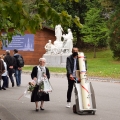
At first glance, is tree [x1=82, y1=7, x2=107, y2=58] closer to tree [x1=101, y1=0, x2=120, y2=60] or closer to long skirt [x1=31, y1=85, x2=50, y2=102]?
tree [x1=101, y1=0, x2=120, y2=60]

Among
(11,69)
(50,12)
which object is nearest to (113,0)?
(11,69)

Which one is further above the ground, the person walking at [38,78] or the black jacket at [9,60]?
the black jacket at [9,60]

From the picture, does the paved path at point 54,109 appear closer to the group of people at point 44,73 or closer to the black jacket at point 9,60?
the group of people at point 44,73

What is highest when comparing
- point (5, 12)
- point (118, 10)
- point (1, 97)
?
point (118, 10)

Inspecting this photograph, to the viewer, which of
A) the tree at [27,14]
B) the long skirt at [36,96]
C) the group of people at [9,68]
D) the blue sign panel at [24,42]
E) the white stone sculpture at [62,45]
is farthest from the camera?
the blue sign panel at [24,42]

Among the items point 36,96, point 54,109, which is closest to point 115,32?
point 54,109

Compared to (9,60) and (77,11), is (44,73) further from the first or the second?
(77,11)

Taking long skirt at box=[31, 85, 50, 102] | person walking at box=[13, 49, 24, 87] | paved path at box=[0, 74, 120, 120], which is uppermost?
person walking at box=[13, 49, 24, 87]

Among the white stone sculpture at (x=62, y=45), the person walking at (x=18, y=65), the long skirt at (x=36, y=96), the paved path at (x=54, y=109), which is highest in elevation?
the white stone sculpture at (x=62, y=45)

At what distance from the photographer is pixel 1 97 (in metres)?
16.2

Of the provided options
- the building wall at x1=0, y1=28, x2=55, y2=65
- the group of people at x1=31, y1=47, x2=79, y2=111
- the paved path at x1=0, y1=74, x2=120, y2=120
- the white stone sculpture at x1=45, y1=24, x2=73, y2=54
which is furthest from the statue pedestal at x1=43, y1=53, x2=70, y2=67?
the group of people at x1=31, y1=47, x2=79, y2=111

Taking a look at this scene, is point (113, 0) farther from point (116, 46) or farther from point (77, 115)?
point (77, 115)

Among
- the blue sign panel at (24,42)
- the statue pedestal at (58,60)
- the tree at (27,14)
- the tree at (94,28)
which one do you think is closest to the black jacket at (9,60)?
the tree at (27,14)

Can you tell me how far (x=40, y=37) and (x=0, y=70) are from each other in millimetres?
28438
